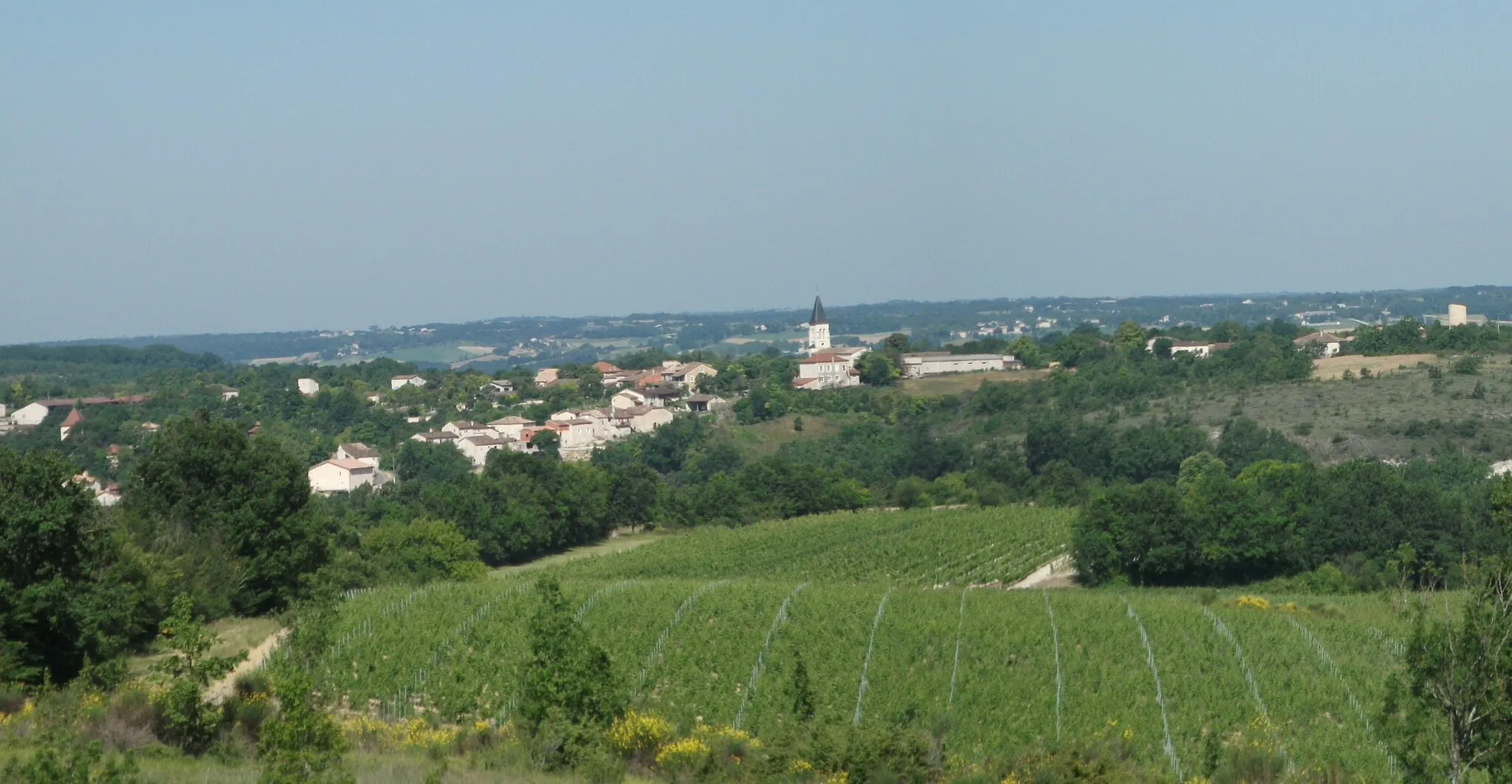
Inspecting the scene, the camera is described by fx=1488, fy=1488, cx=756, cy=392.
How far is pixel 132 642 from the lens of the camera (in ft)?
75.6

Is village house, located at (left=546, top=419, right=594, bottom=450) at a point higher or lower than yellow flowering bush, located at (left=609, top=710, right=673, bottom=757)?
lower

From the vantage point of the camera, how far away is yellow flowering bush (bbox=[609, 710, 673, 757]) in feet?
49.5

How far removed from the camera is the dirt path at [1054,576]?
3900cm

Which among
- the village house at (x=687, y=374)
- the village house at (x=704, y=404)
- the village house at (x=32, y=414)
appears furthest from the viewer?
the village house at (x=687, y=374)

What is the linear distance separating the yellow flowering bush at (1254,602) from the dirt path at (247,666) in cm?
1732

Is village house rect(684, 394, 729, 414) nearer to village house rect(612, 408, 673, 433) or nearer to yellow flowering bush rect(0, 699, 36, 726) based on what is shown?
village house rect(612, 408, 673, 433)

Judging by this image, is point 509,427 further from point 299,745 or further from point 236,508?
point 299,745

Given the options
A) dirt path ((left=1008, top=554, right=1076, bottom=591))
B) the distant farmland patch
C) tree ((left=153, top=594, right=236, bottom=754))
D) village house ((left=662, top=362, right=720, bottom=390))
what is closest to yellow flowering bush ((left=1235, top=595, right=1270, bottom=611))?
dirt path ((left=1008, top=554, right=1076, bottom=591))

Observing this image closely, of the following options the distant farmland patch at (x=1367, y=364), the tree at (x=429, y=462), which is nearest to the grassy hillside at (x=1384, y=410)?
the distant farmland patch at (x=1367, y=364)

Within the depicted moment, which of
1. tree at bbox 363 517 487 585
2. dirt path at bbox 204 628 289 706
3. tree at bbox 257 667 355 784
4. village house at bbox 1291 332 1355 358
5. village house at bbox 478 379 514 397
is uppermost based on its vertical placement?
tree at bbox 257 667 355 784

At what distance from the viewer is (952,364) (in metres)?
124

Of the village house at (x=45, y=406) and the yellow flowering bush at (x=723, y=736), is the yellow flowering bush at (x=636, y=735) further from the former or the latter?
the village house at (x=45, y=406)

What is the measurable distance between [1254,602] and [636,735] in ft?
58.9

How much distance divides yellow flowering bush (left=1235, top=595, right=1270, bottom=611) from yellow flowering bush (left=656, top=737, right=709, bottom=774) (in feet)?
53.2
